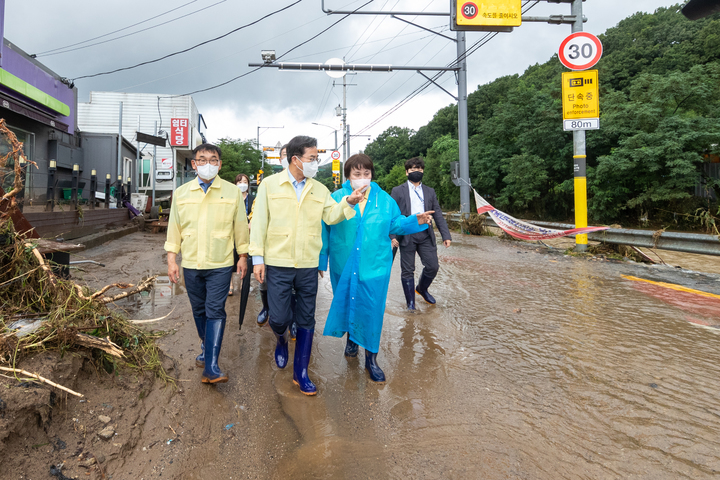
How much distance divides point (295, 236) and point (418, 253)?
2.56 m

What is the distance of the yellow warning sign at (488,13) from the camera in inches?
435

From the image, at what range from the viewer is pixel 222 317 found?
10.5 feet

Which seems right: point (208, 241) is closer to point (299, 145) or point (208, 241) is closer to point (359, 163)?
point (299, 145)

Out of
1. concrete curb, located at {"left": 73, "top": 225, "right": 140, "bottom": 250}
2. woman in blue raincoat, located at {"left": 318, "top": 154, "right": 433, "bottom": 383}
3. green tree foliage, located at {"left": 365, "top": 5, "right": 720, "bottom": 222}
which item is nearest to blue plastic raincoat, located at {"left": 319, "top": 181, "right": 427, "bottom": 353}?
woman in blue raincoat, located at {"left": 318, "top": 154, "right": 433, "bottom": 383}

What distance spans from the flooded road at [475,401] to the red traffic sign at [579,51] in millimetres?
6206

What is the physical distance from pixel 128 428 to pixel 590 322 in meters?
4.45

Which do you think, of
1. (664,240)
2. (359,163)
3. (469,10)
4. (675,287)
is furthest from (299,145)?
(469,10)

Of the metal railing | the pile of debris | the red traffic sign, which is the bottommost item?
the pile of debris

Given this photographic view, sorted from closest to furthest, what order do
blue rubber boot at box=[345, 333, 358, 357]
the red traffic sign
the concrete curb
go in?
blue rubber boot at box=[345, 333, 358, 357] → the red traffic sign → the concrete curb

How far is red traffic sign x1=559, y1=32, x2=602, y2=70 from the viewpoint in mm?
9219

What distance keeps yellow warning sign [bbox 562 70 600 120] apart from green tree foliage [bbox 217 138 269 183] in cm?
3434

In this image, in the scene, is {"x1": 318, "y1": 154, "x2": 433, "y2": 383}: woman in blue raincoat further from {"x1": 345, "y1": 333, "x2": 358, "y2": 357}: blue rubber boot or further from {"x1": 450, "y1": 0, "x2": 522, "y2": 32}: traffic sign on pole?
{"x1": 450, "y1": 0, "x2": 522, "y2": 32}: traffic sign on pole

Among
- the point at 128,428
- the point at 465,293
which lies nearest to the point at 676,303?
the point at 465,293

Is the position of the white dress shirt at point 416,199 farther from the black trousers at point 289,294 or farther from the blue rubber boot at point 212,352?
the blue rubber boot at point 212,352
